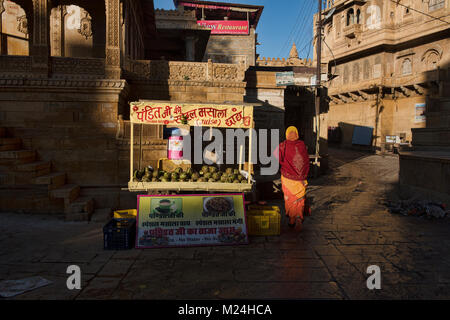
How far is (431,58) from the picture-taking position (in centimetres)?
2519

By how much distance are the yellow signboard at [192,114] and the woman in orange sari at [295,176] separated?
1288 mm

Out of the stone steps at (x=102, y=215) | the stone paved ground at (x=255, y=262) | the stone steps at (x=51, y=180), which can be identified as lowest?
the stone paved ground at (x=255, y=262)

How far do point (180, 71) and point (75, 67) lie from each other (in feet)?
12.5

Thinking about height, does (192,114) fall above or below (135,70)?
below

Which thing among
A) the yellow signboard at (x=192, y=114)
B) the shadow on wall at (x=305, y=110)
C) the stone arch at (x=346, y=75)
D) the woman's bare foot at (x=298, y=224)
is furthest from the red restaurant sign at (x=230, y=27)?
the woman's bare foot at (x=298, y=224)

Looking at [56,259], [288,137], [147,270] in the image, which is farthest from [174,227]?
[288,137]

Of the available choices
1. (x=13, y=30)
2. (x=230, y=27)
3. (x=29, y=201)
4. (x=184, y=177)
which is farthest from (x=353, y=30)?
(x=29, y=201)

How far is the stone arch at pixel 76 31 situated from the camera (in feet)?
41.9

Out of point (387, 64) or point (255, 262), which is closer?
point (255, 262)

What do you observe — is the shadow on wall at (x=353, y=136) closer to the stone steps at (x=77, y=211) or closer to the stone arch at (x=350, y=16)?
the stone arch at (x=350, y=16)

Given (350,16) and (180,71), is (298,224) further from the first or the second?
(350,16)

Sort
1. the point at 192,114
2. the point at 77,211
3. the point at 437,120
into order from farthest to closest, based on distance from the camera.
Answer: the point at 437,120 < the point at 77,211 < the point at 192,114

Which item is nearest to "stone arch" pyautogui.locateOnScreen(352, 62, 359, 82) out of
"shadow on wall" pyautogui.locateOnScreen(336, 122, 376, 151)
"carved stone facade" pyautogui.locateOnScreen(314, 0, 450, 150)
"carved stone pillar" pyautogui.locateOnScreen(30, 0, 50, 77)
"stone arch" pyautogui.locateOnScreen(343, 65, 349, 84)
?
"carved stone facade" pyautogui.locateOnScreen(314, 0, 450, 150)
